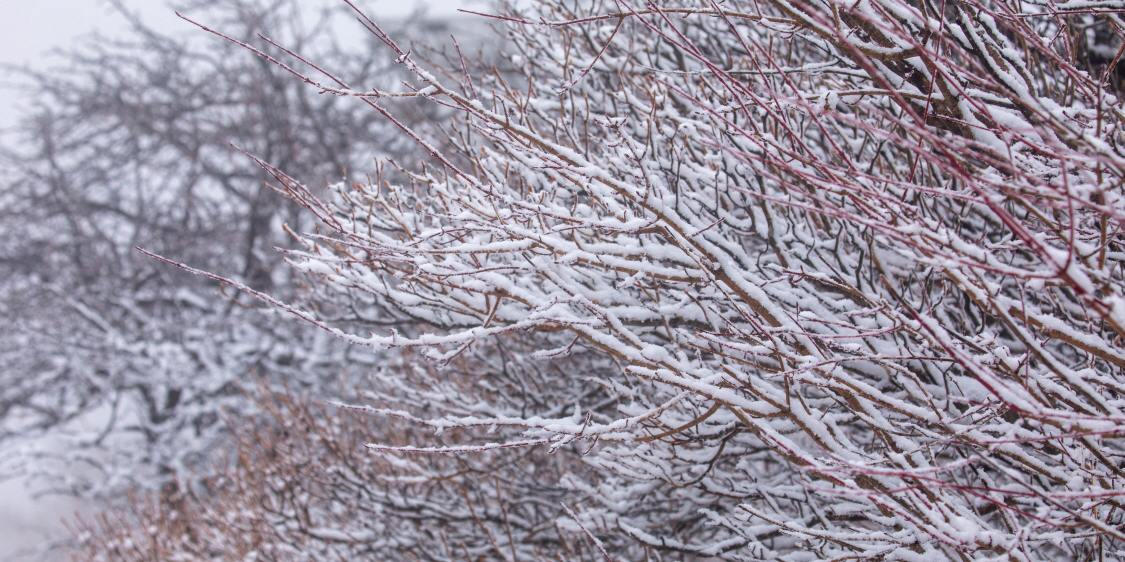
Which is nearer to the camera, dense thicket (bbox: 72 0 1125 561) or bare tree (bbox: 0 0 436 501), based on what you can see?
dense thicket (bbox: 72 0 1125 561)

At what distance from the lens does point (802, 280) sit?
112 inches

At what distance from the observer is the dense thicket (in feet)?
5.57

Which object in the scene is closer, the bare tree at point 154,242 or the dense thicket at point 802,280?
the dense thicket at point 802,280

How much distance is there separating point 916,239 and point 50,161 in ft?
49.9

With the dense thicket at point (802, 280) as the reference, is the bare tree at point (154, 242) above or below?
above

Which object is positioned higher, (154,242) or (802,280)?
(154,242)

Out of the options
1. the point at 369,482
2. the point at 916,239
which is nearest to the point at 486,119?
the point at 916,239

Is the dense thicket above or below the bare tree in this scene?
below

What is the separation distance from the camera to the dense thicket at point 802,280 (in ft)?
5.57

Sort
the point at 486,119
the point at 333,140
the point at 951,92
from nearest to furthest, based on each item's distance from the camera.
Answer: the point at 951,92, the point at 486,119, the point at 333,140

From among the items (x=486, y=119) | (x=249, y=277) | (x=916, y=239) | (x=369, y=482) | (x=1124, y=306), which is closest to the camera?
(x=1124, y=306)

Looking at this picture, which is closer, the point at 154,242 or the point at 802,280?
the point at 802,280

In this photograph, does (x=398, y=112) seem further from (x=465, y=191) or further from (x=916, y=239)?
(x=916, y=239)

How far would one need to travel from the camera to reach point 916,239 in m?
1.70
